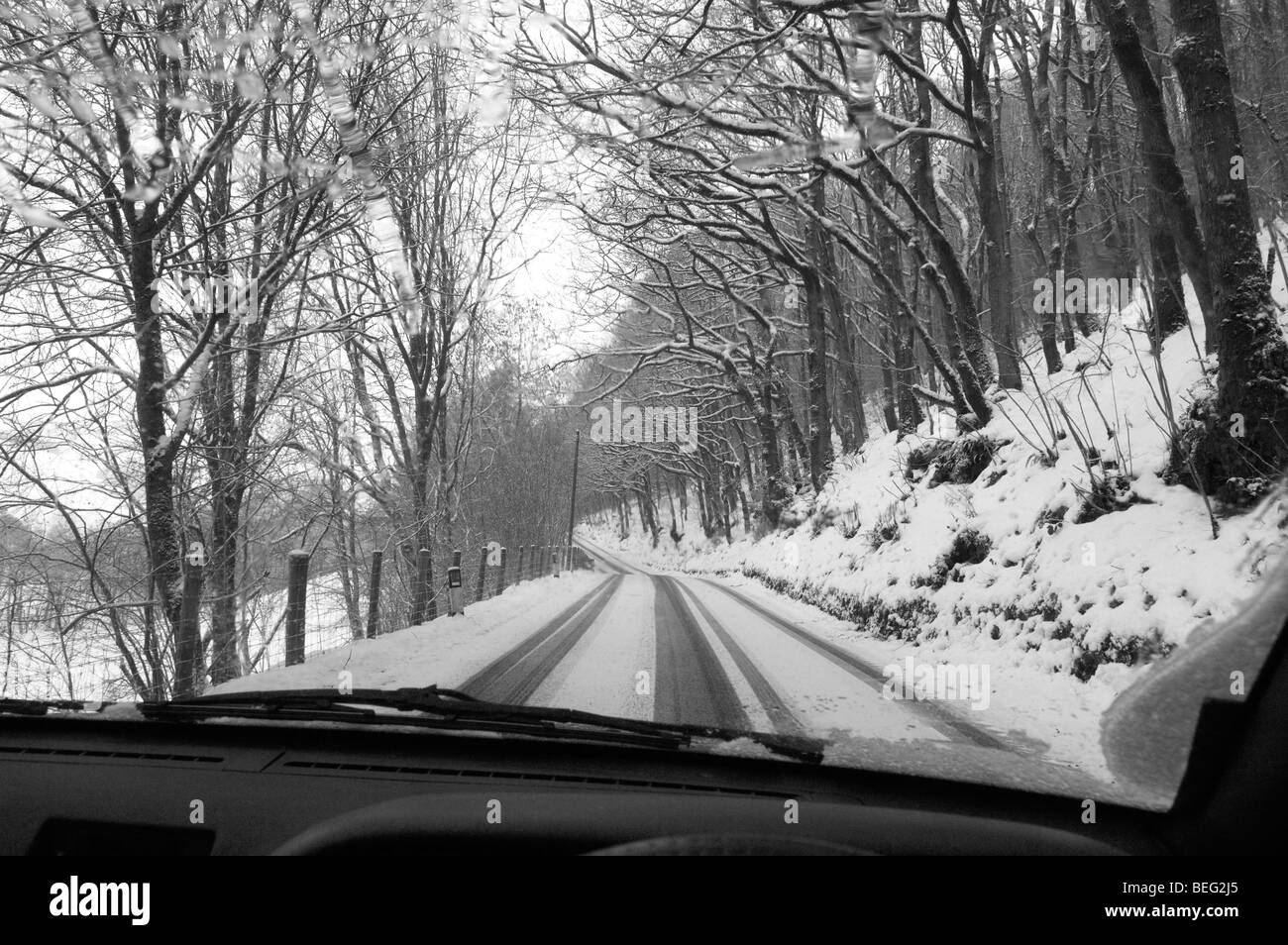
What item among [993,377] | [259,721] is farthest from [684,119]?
[259,721]

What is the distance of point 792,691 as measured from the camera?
537cm

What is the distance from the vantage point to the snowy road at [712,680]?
444 cm

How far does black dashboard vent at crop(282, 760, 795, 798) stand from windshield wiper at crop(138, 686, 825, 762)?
0.17 m

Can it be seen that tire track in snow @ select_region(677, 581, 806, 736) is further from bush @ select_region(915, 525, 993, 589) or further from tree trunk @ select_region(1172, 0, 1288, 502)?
tree trunk @ select_region(1172, 0, 1288, 502)

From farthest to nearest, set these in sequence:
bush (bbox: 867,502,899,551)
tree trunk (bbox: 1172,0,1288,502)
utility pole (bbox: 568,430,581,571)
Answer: utility pole (bbox: 568,430,581,571), bush (bbox: 867,502,899,551), tree trunk (bbox: 1172,0,1288,502)

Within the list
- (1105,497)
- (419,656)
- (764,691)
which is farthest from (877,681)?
(419,656)

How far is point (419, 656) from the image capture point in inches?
303

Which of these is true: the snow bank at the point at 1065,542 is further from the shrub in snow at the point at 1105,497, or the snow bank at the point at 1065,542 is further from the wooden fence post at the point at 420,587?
the wooden fence post at the point at 420,587

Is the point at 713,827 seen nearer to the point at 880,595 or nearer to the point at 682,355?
the point at 880,595

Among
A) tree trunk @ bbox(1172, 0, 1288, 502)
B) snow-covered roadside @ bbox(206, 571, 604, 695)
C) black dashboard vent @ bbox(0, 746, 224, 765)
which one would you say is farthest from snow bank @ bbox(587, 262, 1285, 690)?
snow-covered roadside @ bbox(206, 571, 604, 695)

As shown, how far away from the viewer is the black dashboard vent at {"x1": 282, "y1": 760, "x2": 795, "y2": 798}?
220 centimetres

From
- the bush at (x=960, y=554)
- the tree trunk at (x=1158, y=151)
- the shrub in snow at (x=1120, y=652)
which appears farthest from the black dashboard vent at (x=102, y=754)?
the tree trunk at (x=1158, y=151)

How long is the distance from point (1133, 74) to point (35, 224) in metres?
9.70

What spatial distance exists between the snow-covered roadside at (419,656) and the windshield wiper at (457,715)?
7.55 ft
